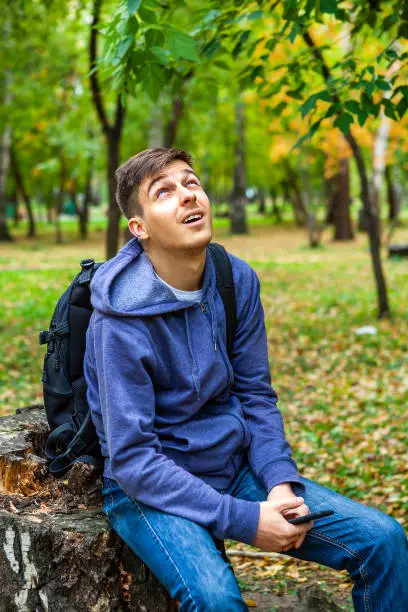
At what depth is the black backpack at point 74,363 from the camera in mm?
3049

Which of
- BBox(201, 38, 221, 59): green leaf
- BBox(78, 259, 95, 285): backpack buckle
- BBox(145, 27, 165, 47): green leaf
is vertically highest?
BBox(201, 38, 221, 59): green leaf

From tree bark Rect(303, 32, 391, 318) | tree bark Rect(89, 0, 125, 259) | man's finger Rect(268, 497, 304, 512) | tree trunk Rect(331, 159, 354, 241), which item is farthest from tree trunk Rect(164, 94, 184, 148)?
man's finger Rect(268, 497, 304, 512)

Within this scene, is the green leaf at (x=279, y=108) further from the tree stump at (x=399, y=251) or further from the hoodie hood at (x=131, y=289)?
the tree stump at (x=399, y=251)

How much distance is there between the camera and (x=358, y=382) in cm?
819

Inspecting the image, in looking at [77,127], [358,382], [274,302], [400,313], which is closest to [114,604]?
[358,382]

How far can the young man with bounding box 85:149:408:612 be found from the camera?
2592 mm

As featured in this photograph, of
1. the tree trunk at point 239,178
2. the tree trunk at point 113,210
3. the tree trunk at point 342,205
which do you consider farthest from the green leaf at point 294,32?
the tree trunk at point 239,178

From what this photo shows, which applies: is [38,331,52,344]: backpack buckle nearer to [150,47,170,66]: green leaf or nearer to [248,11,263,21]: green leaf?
[150,47,170,66]: green leaf

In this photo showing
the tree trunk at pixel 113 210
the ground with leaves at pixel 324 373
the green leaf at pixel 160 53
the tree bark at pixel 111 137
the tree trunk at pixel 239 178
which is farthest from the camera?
the tree trunk at pixel 239 178

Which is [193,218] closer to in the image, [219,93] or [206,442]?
[206,442]

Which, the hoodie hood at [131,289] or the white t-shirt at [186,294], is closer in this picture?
Answer: the hoodie hood at [131,289]

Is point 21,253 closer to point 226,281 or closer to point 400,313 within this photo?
point 400,313

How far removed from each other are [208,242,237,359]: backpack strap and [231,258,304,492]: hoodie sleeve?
0.03 meters

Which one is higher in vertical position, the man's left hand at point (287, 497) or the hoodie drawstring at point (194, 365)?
the hoodie drawstring at point (194, 365)
